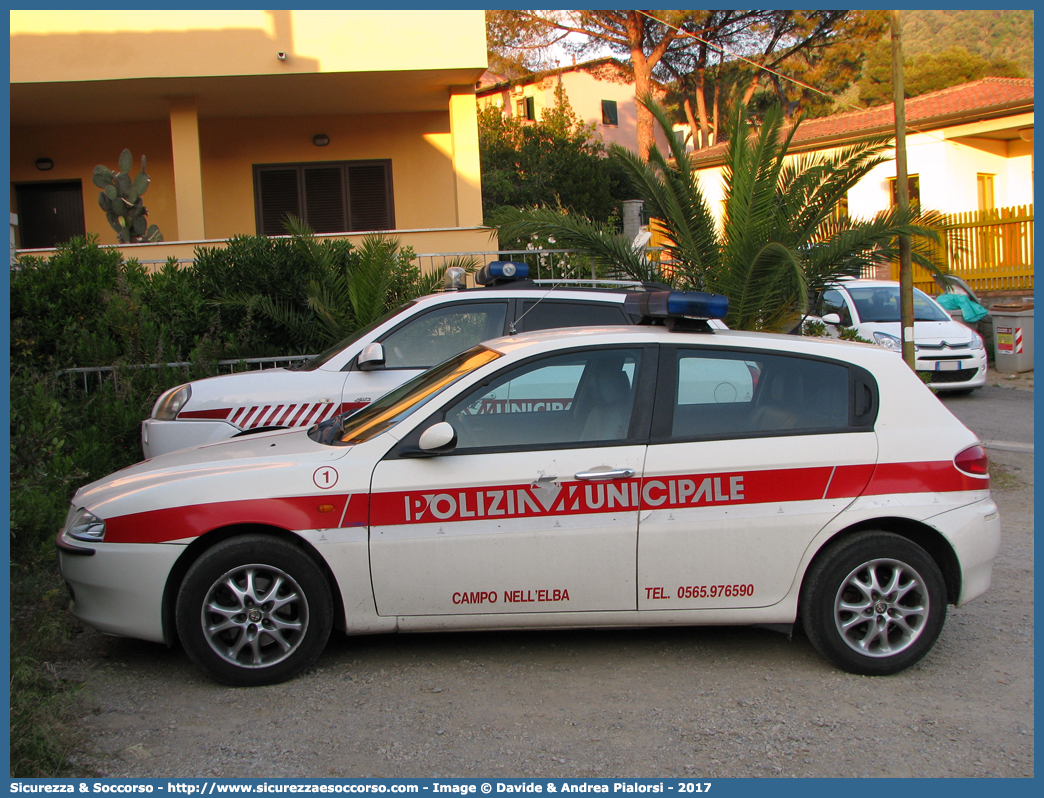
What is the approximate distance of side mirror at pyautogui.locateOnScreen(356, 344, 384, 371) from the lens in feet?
20.7


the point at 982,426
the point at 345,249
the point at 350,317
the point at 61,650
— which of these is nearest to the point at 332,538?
the point at 61,650

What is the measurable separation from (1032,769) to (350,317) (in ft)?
25.1

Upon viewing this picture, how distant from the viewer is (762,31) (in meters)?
29.8

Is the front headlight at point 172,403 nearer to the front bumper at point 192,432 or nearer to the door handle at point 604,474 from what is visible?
the front bumper at point 192,432

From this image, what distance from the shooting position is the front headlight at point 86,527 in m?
4.20

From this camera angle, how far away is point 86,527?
4.25m

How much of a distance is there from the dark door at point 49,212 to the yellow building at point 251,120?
2cm

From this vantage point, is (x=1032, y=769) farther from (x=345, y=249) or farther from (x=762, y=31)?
(x=762, y=31)

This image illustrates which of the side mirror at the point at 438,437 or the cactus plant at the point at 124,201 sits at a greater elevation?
the cactus plant at the point at 124,201

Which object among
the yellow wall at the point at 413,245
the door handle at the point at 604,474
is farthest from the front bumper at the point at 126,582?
the yellow wall at the point at 413,245

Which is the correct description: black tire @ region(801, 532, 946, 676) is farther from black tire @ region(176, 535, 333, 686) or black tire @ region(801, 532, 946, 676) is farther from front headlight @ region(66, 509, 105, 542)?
front headlight @ region(66, 509, 105, 542)

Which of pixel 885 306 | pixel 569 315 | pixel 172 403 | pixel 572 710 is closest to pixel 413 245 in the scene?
pixel 569 315

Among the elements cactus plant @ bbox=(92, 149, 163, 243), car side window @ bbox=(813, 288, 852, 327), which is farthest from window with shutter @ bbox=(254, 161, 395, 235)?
car side window @ bbox=(813, 288, 852, 327)

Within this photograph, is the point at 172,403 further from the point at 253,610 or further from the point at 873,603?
the point at 873,603
